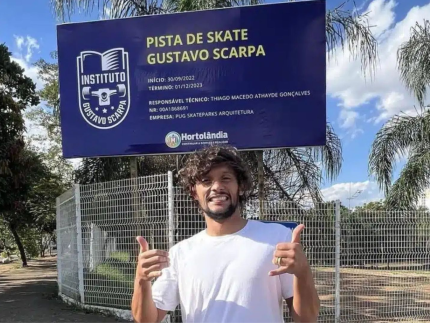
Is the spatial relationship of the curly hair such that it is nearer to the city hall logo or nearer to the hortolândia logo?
the hortolândia logo

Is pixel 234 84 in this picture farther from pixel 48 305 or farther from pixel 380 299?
pixel 48 305

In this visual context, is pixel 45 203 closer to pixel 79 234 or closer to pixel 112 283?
pixel 79 234

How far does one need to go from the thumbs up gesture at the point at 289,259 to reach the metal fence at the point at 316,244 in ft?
13.5

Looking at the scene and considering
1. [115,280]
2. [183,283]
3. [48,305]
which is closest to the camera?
[183,283]

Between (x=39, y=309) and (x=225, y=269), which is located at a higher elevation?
(x=225, y=269)

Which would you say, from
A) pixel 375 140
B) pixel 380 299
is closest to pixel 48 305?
pixel 380 299

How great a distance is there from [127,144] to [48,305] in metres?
3.55

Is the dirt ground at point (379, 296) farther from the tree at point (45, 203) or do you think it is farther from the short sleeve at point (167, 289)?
the tree at point (45, 203)

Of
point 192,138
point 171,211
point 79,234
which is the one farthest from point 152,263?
point 79,234

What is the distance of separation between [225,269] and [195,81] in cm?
557

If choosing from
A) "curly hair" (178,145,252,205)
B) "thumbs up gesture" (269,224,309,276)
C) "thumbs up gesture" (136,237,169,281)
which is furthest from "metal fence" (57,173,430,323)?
"thumbs up gesture" (269,224,309,276)

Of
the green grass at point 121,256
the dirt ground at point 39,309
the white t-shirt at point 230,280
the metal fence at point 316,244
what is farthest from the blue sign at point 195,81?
the white t-shirt at point 230,280

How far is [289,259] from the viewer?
1740 millimetres

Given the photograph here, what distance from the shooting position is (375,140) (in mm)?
11406
